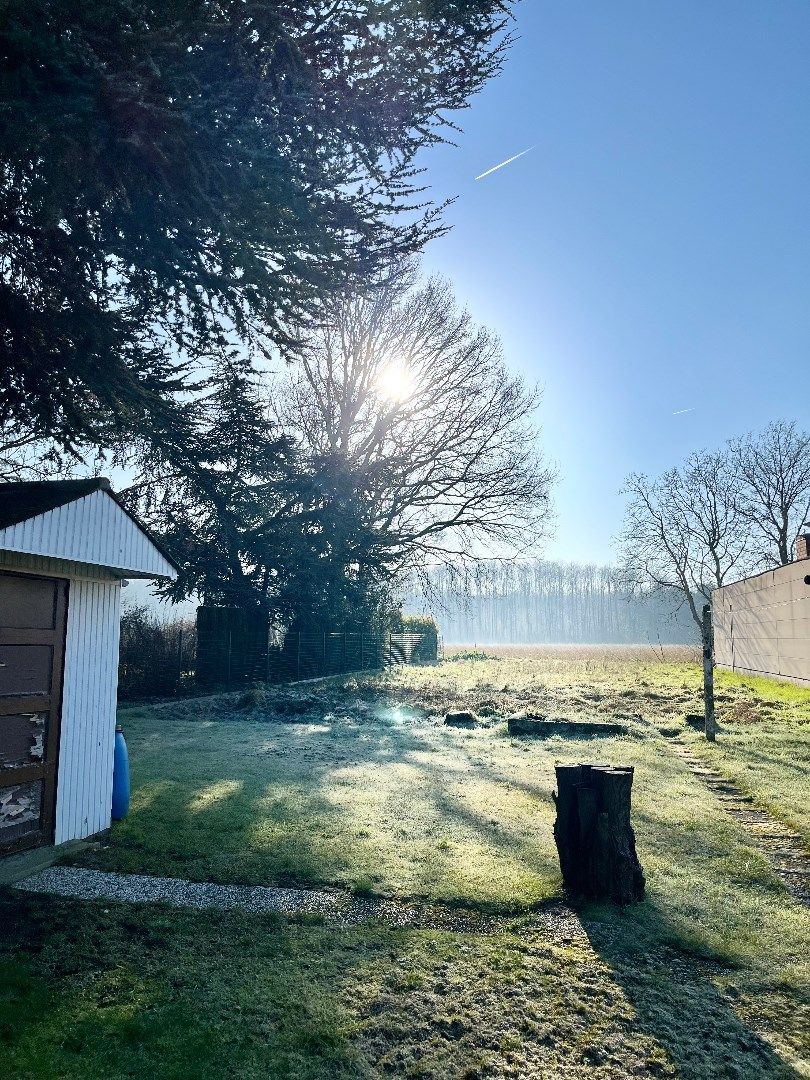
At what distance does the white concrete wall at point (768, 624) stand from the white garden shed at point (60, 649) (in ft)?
61.0

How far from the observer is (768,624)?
23.4 meters

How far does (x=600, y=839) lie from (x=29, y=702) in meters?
4.70

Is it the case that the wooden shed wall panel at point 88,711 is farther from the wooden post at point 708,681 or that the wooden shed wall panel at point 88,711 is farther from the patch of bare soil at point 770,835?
the wooden post at point 708,681

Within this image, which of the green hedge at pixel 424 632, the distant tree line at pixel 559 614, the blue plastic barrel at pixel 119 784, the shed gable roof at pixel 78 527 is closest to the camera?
the shed gable roof at pixel 78 527

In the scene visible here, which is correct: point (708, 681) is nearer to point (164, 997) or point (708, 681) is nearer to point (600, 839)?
point (600, 839)

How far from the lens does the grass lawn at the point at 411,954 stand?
3.17 metres

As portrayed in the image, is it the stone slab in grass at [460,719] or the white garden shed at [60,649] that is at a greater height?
the white garden shed at [60,649]

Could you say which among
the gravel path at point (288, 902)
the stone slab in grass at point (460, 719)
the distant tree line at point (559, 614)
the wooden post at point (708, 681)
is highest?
the distant tree line at point (559, 614)

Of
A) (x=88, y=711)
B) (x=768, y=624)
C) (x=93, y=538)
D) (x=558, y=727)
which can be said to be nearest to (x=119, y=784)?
(x=88, y=711)

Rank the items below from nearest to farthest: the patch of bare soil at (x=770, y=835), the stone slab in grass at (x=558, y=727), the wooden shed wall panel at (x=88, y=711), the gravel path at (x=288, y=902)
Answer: the gravel path at (x=288, y=902) < the patch of bare soil at (x=770, y=835) < the wooden shed wall panel at (x=88, y=711) < the stone slab in grass at (x=558, y=727)

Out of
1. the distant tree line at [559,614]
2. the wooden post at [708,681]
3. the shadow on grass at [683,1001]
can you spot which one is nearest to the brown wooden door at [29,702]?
the shadow on grass at [683,1001]

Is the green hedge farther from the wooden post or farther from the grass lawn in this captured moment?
the grass lawn

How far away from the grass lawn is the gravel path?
145mm

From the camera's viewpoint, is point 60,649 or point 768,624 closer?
point 60,649
